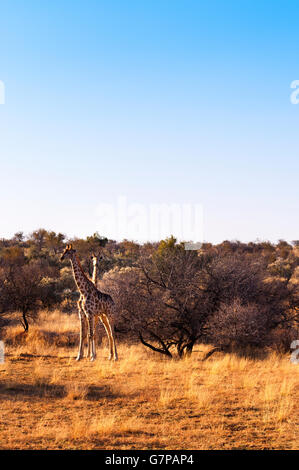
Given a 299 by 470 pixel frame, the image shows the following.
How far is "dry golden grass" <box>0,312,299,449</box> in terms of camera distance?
6625mm

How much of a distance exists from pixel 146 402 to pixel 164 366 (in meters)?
3.60

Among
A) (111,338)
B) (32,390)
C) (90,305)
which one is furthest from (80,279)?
(32,390)

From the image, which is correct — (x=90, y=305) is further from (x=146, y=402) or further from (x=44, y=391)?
(x=146, y=402)

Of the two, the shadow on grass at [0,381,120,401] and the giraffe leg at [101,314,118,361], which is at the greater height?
the giraffe leg at [101,314,118,361]

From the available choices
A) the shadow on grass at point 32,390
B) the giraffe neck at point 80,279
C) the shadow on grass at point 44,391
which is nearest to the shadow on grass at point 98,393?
the shadow on grass at point 44,391

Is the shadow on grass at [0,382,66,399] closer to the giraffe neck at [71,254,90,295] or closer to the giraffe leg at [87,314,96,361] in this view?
the giraffe leg at [87,314,96,361]

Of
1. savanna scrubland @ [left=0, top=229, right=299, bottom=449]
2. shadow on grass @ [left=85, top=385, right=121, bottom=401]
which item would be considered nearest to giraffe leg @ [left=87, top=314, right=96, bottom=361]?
savanna scrubland @ [left=0, top=229, right=299, bottom=449]

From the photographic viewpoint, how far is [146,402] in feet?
28.9

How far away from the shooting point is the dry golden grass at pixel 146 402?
662 centimetres

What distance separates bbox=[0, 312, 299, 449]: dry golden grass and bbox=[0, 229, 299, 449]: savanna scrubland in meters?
0.03

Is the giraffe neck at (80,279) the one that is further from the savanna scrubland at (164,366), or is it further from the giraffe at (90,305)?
the savanna scrubland at (164,366)

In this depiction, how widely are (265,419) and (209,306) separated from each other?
7023 mm
